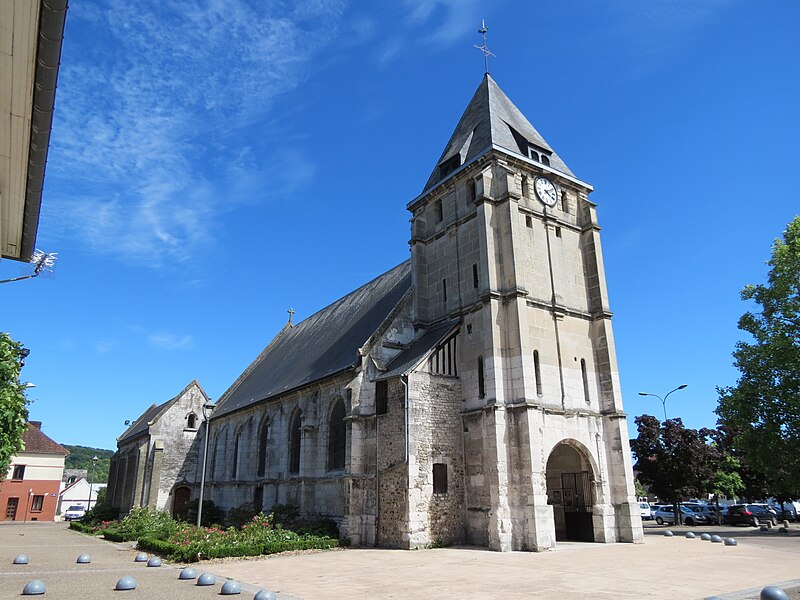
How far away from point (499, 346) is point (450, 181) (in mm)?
8360

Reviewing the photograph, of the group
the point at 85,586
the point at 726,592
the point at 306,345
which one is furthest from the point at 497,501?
the point at 306,345

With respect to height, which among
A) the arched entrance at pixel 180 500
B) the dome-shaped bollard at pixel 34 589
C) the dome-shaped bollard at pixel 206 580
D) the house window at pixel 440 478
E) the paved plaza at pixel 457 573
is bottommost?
the paved plaza at pixel 457 573

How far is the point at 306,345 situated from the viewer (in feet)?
112

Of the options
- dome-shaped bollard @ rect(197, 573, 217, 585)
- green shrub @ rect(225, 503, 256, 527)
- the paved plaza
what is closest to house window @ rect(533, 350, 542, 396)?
the paved plaza

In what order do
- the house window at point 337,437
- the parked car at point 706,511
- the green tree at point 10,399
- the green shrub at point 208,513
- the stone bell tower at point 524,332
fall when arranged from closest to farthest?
the green tree at point 10,399 → the stone bell tower at point 524,332 → the house window at point 337,437 → the green shrub at point 208,513 → the parked car at point 706,511

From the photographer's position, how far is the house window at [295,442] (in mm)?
26609

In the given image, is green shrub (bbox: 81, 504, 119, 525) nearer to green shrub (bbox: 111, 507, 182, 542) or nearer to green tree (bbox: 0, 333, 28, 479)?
green shrub (bbox: 111, 507, 182, 542)

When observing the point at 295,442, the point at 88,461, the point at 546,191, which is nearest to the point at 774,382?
the point at 546,191

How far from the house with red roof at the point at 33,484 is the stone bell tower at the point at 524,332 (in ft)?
144

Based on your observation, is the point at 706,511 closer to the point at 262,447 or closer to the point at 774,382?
the point at 774,382

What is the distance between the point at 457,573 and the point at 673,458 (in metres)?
25.9

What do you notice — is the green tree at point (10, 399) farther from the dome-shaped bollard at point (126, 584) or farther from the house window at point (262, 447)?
the house window at point (262, 447)

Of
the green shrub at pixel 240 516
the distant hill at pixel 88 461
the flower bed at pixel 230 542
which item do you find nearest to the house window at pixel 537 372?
the flower bed at pixel 230 542

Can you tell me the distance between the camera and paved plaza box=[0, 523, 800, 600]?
34.4ft
